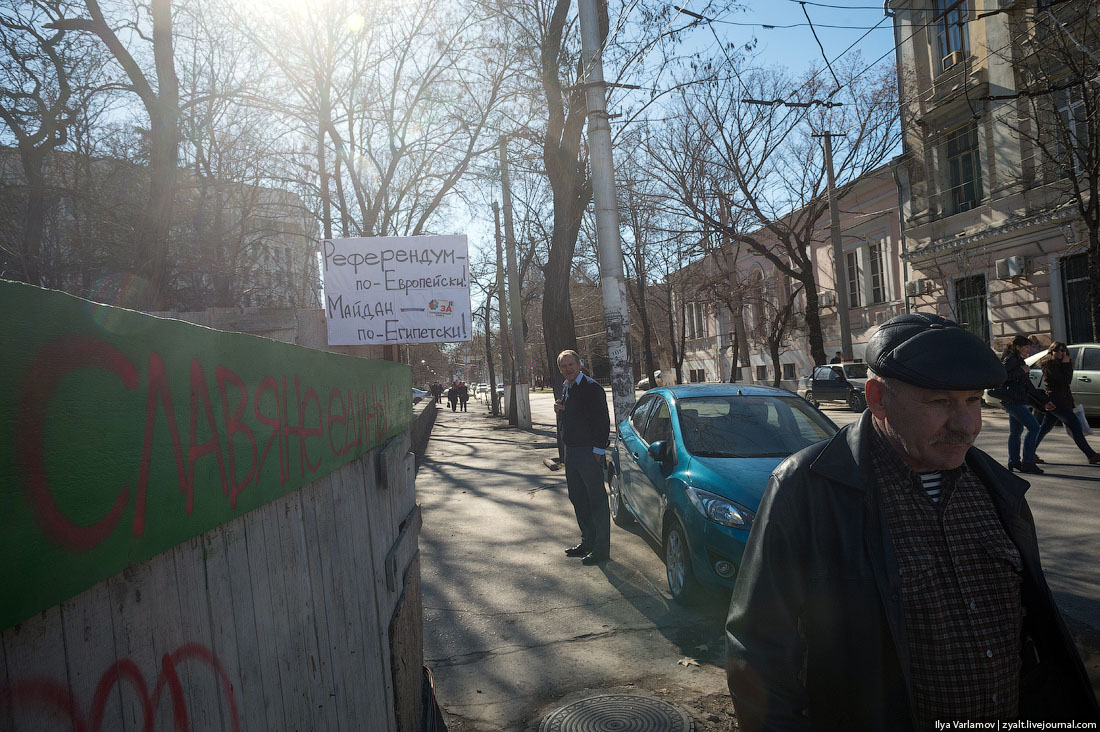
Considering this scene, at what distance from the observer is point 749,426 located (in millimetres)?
6301

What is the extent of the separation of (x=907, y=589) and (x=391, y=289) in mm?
4600

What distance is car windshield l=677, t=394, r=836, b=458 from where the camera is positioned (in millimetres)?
5996

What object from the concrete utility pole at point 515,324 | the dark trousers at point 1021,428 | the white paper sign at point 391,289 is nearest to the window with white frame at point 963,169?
the concrete utility pole at point 515,324

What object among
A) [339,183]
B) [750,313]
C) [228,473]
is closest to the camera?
[228,473]

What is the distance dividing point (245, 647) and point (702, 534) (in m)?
4.08

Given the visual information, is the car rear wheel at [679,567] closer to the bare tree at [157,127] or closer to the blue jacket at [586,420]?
the blue jacket at [586,420]

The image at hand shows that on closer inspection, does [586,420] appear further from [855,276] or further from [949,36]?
[855,276]

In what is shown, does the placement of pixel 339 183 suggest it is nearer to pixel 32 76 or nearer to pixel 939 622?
pixel 32 76

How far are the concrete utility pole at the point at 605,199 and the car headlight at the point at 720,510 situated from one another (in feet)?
13.5

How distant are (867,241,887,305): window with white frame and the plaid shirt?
31184 mm

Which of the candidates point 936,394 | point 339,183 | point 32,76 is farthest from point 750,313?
point 936,394

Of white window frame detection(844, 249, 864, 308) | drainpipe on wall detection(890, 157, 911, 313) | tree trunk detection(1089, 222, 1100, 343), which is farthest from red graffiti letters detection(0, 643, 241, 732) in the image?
white window frame detection(844, 249, 864, 308)

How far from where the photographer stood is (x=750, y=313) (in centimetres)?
4297

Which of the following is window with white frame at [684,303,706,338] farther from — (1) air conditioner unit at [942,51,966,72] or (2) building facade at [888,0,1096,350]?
(1) air conditioner unit at [942,51,966,72]
